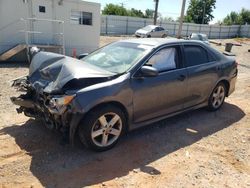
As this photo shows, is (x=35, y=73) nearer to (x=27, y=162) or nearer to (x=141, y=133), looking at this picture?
(x=27, y=162)

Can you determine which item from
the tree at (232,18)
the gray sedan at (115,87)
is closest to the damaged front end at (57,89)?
the gray sedan at (115,87)

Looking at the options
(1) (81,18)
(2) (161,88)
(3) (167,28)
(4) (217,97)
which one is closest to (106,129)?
(2) (161,88)

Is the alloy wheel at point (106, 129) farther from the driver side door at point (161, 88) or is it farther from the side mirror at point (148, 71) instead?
the side mirror at point (148, 71)

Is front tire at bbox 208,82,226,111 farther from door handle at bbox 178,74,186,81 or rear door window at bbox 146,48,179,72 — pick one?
rear door window at bbox 146,48,179,72

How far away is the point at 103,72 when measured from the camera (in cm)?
410

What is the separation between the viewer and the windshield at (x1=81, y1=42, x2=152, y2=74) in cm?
438

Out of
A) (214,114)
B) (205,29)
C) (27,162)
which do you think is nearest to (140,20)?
(205,29)

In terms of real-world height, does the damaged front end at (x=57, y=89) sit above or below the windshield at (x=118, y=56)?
below

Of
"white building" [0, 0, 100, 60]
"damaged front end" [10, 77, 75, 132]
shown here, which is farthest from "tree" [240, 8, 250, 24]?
"damaged front end" [10, 77, 75, 132]

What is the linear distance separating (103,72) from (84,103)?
0.70 m

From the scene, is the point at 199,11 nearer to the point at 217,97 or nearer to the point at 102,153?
the point at 217,97

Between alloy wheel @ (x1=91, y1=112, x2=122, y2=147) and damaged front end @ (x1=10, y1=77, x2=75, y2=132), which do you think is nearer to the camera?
damaged front end @ (x1=10, y1=77, x2=75, y2=132)

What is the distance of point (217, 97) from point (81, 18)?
33.3 ft

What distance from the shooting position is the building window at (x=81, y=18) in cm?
1393
